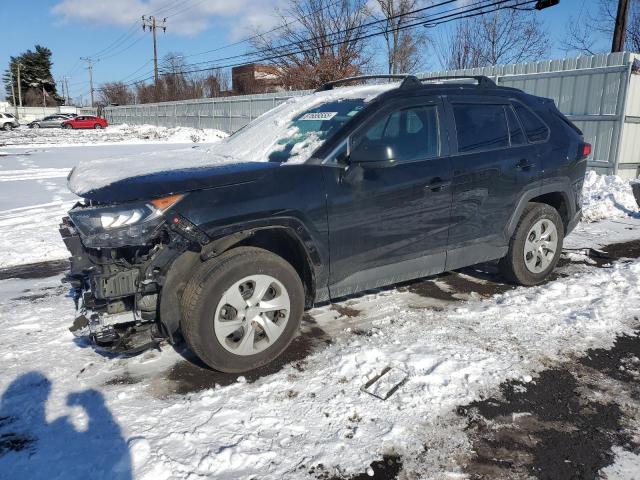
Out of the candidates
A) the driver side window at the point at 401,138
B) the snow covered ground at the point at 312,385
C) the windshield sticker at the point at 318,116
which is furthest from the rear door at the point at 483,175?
the windshield sticker at the point at 318,116

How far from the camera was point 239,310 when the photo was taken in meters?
3.23

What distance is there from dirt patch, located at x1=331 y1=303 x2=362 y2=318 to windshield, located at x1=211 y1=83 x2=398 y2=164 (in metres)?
1.53

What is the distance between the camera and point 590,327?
4.03 meters

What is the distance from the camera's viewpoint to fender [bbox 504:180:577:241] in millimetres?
4602

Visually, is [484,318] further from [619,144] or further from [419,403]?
[619,144]

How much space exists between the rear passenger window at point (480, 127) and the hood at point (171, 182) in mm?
1805

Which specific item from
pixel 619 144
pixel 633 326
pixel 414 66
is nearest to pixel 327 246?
pixel 633 326

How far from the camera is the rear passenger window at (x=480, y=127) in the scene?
4199 millimetres

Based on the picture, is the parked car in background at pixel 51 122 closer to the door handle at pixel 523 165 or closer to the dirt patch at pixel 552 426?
the door handle at pixel 523 165

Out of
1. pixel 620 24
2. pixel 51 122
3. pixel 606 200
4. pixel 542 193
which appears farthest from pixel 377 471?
pixel 51 122

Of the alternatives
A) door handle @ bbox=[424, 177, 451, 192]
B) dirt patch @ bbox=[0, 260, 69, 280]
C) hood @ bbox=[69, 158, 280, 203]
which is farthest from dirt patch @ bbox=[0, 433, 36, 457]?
dirt patch @ bbox=[0, 260, 69, 280]

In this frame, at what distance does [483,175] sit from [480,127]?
451mm

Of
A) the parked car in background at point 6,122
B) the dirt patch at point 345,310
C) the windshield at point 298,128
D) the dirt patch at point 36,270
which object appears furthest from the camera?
the parked car in background at point 6,122

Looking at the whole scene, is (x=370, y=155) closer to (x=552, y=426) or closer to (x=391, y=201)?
(x=391, y=201)
